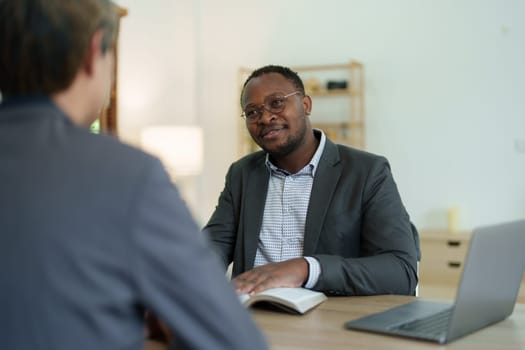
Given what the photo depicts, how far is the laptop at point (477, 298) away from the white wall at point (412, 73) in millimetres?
3423

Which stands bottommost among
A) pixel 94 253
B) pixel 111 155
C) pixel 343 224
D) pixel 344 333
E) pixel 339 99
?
pixel 344 333

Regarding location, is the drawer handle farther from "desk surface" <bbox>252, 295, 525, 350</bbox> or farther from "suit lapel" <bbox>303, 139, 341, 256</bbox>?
"desk surface" <bbox>252, 295, 525, 350</bbox>

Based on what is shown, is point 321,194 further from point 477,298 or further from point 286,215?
point 477,298

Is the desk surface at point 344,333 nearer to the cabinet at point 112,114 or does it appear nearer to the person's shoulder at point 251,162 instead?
the person's shoulder at point 251,162

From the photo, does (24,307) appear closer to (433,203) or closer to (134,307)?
(134,307)

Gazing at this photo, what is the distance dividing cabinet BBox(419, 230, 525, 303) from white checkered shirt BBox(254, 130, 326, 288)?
2.48 m

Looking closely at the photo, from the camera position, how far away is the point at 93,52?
2.66 feet

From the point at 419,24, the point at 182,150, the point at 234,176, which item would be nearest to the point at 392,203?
the point at 234,176

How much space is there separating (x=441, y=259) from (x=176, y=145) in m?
1.96

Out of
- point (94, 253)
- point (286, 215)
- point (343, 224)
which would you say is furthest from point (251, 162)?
point (94, 253)

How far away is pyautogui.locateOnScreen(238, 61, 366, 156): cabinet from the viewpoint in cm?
499

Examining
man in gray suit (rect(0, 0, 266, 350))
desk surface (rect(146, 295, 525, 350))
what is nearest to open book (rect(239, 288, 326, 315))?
desk surface (rect(146, 295, 525, 350))

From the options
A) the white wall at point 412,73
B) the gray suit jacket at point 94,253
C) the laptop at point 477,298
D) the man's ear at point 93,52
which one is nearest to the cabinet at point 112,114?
the white wall at point 412,73

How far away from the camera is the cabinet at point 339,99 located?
4988mm
